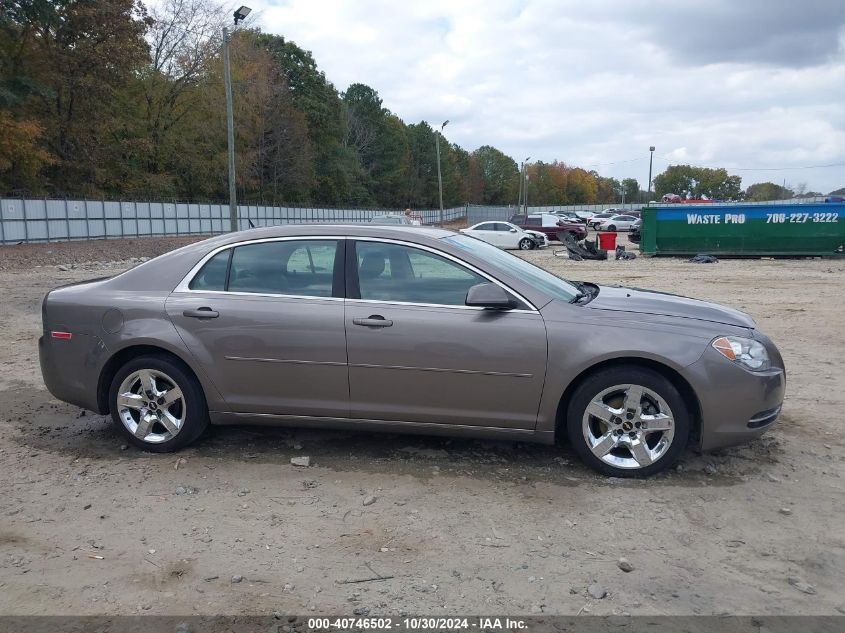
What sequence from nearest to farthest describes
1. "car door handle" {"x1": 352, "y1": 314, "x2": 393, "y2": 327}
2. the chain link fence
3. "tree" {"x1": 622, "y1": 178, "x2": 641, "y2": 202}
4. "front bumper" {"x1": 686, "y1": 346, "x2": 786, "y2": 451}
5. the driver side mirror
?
"front bumper" {"x1": 686, "y1": 346, "x2": 786, "y2": 451} → the driver side mirror → "car door handle" {"x1": 352, "y1": 314, "x2": 393, "y2": 327} → the chain link fence → "tree" {"x1": 622, "y1": 178, "x2": 641, "y2": 202}

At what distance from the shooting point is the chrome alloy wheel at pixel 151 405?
4.77 metres

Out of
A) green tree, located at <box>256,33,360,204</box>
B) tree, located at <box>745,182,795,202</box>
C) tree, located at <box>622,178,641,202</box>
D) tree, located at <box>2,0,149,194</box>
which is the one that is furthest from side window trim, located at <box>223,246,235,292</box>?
tree, located at <box>622,178,641,202</box>

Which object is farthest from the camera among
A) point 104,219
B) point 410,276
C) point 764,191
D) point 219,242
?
point 764,191

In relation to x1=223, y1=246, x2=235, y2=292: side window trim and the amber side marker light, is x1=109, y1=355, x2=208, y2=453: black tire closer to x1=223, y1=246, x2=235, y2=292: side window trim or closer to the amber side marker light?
x1=223, y1=246, x2=235, y2=292: side window trim

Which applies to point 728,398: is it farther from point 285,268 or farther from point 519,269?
point 285,268

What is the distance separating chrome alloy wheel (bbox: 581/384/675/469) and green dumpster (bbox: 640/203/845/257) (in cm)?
2076

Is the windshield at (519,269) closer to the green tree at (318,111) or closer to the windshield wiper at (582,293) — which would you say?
the windshield wiper at (582,293)

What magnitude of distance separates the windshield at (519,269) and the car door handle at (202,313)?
5.44 feet

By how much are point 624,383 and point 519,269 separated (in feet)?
3.78

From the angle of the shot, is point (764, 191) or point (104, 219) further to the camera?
point (764, 191)

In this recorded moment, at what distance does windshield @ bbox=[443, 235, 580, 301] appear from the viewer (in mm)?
4648

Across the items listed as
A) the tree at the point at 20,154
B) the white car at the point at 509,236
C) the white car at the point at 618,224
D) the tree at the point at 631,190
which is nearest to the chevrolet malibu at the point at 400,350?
the white car at the point at 509,236

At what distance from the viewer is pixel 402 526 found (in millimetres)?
3779

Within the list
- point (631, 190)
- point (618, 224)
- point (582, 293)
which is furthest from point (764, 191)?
point (582, 293)
